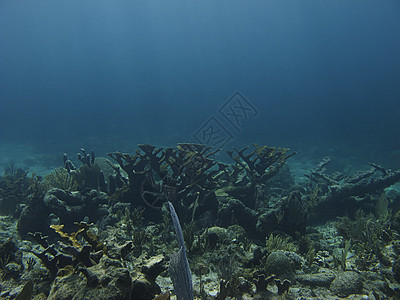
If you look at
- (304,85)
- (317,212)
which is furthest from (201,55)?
(317,212)

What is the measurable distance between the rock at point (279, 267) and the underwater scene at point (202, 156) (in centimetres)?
3

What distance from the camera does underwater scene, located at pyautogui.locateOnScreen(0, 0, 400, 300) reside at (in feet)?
11.6

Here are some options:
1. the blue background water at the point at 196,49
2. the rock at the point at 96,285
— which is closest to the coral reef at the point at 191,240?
the rock at the point at 96,285

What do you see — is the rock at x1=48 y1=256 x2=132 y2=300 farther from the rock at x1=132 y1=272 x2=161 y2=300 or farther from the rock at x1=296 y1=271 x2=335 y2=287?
the rock at x1=296 y1=271 x2=335 y2=287

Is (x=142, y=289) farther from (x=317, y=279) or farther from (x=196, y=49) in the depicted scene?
(x=196, y=49)

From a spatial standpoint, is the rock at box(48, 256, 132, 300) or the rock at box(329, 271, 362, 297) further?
the rock at box(329, 271, 362, 297)

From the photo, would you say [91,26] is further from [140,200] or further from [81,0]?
[140,200]

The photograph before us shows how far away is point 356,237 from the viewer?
5945 millimetres

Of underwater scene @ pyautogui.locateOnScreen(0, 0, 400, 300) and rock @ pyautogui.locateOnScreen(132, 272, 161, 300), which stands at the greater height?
underwater scene @ pyautogui.locateOnScreen(0, 0, 400, 300)

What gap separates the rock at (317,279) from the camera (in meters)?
3.79

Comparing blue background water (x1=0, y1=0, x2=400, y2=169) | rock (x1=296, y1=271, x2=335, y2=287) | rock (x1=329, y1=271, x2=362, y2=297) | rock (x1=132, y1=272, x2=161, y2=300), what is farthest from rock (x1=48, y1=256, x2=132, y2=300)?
blue background water (x1=0, y1=0, x2=400, y2=169)

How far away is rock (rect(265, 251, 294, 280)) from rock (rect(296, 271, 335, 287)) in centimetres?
23

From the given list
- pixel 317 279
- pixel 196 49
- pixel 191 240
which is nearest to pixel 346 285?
pixel 317 279

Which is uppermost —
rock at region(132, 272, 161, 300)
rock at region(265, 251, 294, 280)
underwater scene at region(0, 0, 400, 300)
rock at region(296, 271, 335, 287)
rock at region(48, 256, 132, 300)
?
underwater scene at region(0, 0, 400, 300)
